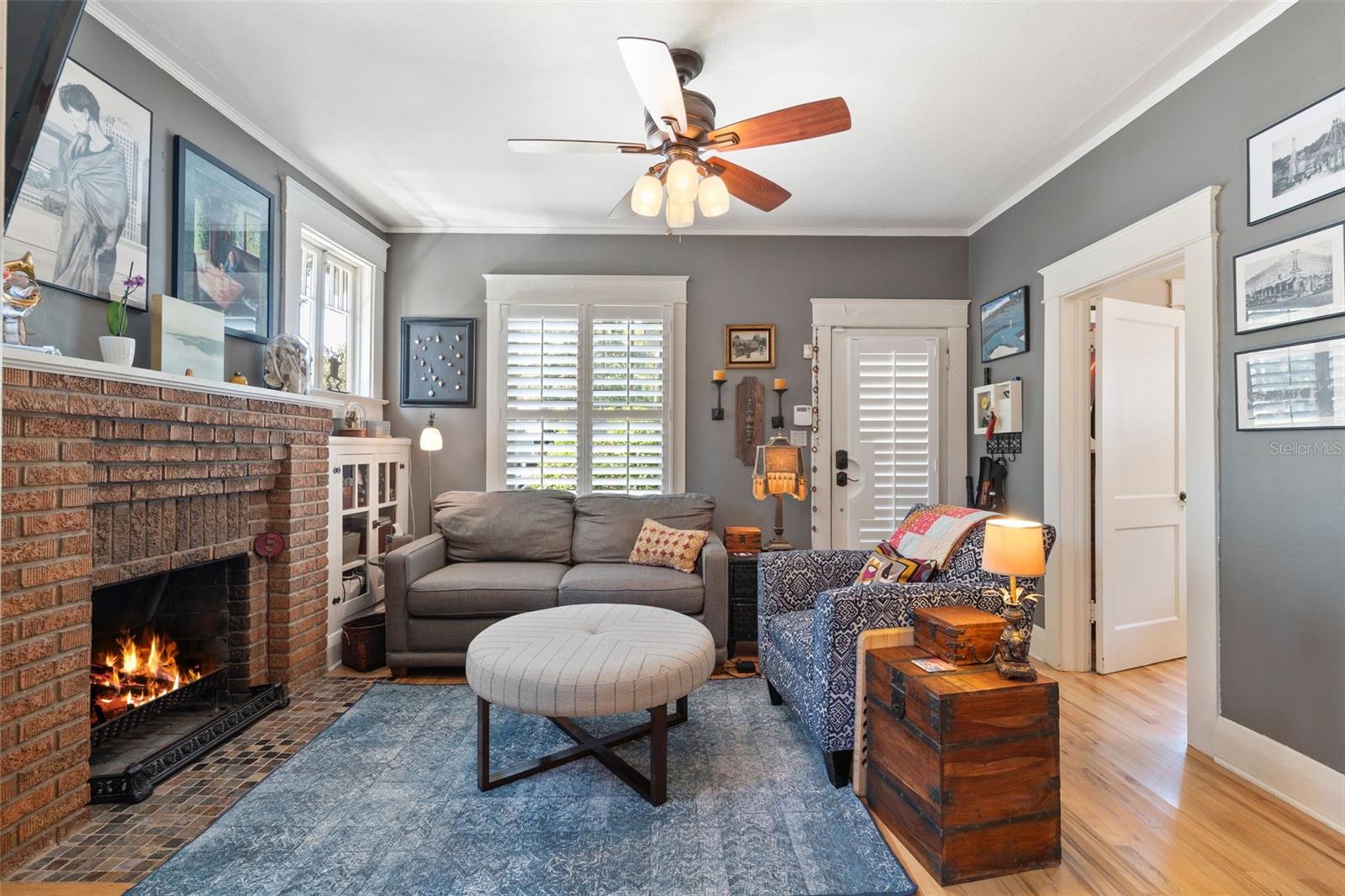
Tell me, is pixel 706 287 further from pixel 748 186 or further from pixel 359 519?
pixel 359 519

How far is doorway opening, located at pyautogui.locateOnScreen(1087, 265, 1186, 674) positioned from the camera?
3.29 m

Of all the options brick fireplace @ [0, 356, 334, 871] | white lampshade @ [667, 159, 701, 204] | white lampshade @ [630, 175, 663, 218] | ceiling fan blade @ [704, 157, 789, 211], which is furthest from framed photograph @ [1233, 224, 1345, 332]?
brick fireplace @ [0, 356, 334, 871]

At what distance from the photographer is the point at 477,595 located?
3221 millimetres

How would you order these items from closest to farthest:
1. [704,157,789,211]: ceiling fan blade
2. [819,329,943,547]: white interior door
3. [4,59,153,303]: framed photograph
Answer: [4,59,153,303]: framed photograph < [704,157,789,211]: ceiling fan blade < [819,329,943,547]: white interior door

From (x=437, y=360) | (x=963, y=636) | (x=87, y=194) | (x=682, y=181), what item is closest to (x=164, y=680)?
(x=87, y=194)

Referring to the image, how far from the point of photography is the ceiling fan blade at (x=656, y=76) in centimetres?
178

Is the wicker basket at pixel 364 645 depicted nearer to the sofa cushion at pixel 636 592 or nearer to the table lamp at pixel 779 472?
the sofa cushion at pixel 636 592

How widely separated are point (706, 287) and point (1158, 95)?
247cm

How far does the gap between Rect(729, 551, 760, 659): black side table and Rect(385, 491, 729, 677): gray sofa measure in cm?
18

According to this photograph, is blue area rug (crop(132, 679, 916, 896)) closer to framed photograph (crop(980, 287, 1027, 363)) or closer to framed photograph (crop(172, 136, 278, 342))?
framed photograph (crop(172, 136, 278, 342))

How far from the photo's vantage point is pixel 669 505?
397 centimetres

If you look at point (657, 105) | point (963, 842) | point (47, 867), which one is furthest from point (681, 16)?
point (47, 867)

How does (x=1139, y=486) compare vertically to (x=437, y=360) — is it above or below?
below

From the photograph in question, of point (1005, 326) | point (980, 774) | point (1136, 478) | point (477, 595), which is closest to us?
point (980, 774)
